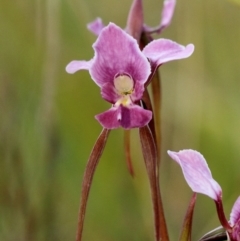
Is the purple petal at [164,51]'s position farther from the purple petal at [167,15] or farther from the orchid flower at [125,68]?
the purple petal at [167,15]

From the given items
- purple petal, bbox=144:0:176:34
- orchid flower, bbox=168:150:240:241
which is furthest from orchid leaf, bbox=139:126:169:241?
purple petal, bbox=144:0:176:34

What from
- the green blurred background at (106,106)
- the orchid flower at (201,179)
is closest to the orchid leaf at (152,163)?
the orchid flower at (201,179)

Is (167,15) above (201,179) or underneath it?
above

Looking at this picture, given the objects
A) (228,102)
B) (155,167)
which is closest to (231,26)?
(228,102)

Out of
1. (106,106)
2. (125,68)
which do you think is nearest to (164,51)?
(125,68)

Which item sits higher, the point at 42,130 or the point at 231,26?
the point at 231,26

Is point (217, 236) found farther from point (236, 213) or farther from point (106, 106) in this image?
point (106, 106)

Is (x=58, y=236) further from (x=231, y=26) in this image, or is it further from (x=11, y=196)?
(x=231, y=26)

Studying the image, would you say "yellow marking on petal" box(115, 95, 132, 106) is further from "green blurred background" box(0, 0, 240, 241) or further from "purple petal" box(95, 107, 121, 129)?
"green blurred background" box(0, 0, 240, 241)
